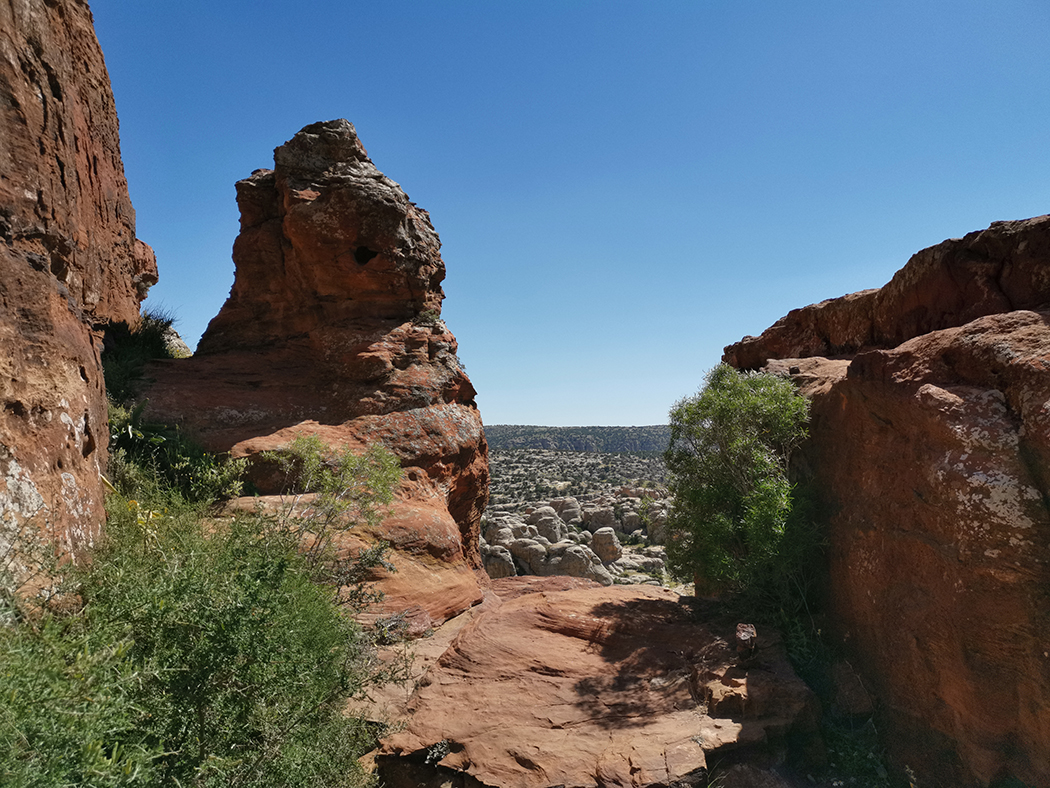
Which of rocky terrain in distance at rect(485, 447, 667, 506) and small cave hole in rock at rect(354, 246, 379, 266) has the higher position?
small cave hole in rock at rect(354, 246, 379, 266)

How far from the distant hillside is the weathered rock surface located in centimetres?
7277

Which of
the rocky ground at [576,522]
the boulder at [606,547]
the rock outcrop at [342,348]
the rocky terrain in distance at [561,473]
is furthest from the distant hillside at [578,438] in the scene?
the rock outcrop at [342,348]

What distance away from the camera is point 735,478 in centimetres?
847

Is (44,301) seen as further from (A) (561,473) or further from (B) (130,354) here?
(A) (561,473)

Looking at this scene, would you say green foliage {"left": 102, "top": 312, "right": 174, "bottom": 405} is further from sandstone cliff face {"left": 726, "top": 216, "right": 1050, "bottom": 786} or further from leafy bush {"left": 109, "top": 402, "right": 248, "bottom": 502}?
sandstone cliff face {"left": 726, "top": 216, "right": 1050, "bottom": 786}

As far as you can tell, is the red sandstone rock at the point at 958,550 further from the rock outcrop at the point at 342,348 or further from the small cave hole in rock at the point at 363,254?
the small cave hole in rock at the point at 363,254

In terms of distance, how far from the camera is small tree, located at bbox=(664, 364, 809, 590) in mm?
7344

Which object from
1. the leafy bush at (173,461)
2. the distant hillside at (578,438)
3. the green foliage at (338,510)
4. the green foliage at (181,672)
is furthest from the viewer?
the distant hillside at (578,438)

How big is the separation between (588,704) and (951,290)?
6966 millimetres

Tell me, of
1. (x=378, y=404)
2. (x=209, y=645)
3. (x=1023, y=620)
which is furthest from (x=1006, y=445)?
(x=378, y=404)

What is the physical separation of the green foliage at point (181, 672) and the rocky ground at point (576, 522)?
6217mm

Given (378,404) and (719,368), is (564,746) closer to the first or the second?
(719,368)

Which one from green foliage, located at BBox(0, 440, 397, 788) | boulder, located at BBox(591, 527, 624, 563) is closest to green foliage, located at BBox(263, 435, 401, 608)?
green foliage, located at BBox(0, 440, 397, 788)

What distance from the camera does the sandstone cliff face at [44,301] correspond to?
15.6ft
